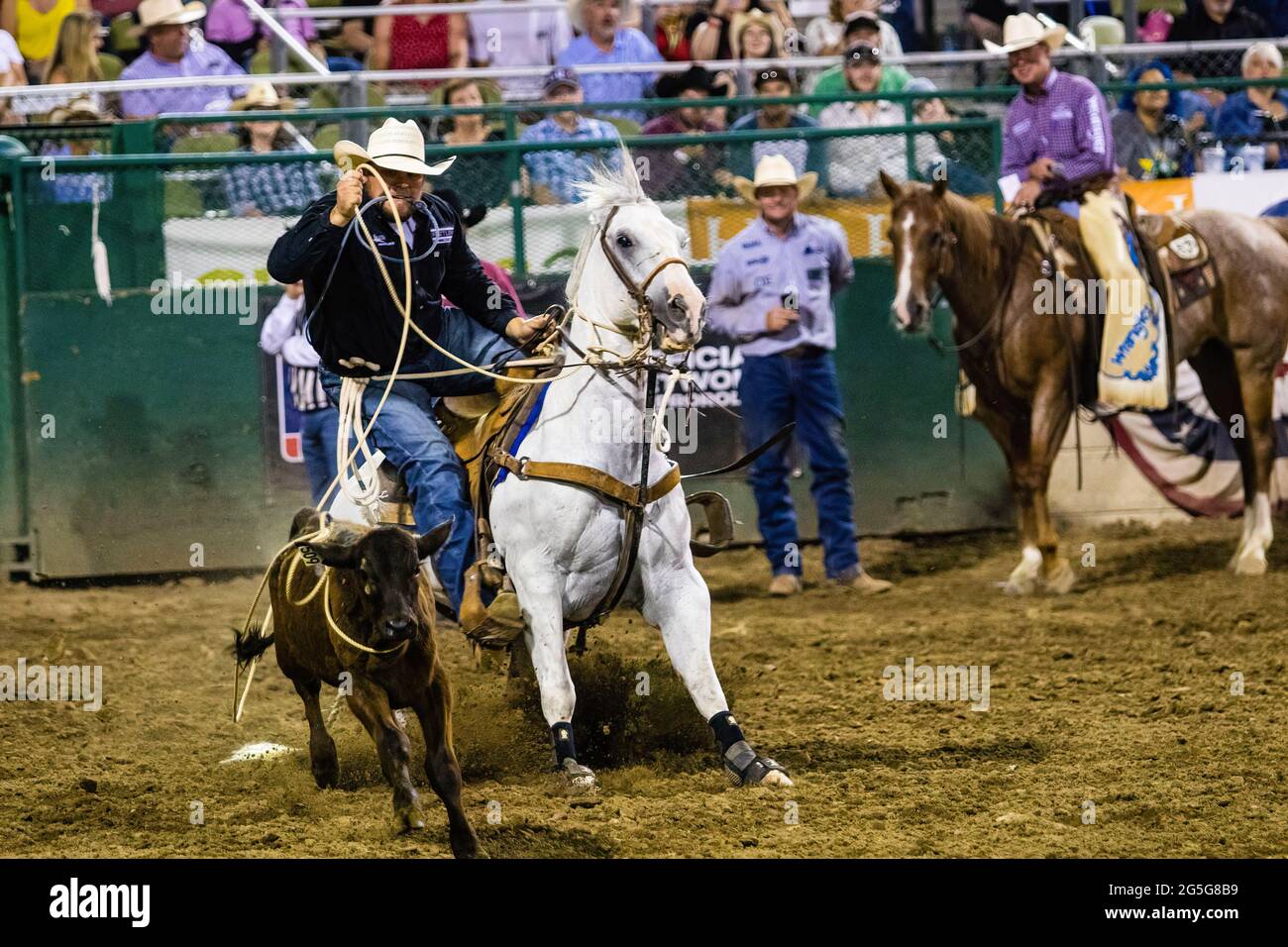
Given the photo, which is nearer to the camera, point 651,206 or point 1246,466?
point 651,206

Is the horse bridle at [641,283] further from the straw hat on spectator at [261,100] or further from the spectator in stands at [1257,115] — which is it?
the spectator in stands at [1257,115]

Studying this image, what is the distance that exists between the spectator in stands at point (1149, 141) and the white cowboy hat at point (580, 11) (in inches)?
133

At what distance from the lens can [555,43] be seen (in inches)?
486

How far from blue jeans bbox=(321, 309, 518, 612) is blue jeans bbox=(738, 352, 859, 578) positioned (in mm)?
3732

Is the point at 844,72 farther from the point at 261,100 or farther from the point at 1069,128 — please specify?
the point at 261,100

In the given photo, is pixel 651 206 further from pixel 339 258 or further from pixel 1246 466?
pixel 1246 466

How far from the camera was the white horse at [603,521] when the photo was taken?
5816 mm

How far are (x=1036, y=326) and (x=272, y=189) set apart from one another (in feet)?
14.7

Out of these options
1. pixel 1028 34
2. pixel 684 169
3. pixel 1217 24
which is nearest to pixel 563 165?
pixel 684 169

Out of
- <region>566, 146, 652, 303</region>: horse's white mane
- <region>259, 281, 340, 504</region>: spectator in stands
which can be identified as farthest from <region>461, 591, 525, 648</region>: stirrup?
<region>259, 281, 340, 504</region>: spectator in stands

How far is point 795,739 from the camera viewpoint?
6.73m
